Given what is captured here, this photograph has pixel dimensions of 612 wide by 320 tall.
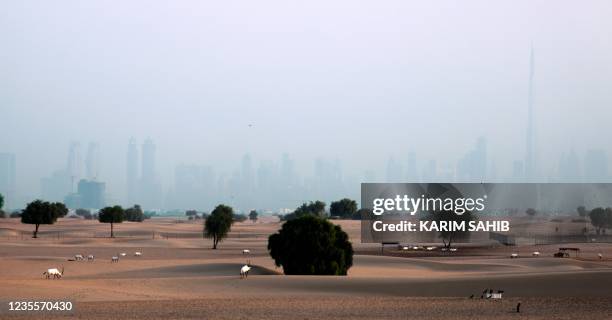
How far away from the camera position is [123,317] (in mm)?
25141

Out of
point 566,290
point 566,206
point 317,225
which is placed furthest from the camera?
point 566,206

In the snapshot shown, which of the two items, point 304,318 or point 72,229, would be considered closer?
point 304,318

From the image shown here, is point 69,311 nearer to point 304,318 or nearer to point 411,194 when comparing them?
point 304,318

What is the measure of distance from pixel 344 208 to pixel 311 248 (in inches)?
4824

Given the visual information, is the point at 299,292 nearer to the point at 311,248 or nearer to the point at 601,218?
the point at 311,248

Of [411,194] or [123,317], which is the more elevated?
[411,194]

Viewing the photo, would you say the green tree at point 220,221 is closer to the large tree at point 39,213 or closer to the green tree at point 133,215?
the large tree at point 39,213

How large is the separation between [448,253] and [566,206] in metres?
17.7

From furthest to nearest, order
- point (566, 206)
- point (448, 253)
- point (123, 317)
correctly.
Answer: point (566, 206) < point (448, 253) < point (123, 317)

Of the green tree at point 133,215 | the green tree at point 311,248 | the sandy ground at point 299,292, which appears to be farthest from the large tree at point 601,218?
the green tree at point 133,215

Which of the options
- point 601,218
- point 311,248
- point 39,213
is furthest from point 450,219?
point 39,213

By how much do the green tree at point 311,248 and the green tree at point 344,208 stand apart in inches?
Result: 4751

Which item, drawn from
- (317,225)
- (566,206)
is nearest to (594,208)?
(566,206)

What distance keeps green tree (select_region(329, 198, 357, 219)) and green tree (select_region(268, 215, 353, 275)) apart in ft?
396
